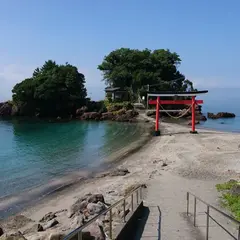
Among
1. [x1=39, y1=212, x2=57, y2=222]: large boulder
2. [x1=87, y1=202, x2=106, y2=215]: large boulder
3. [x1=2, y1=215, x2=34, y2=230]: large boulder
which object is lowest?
[x1=2, y1=215, x2=34, y2=230]: large boulder

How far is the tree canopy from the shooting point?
76.4m

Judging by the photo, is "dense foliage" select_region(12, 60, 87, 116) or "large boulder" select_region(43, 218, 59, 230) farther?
"dense foliage" select_region(12, 60, 87, 116)

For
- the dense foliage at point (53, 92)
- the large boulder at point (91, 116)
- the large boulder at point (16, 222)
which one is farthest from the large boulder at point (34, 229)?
the dense foliage at point (53, 92)

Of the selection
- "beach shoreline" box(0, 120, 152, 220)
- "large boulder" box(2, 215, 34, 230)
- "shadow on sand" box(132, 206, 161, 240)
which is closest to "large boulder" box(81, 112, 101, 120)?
"beach shoreline" box(0, 120, 152, 220)

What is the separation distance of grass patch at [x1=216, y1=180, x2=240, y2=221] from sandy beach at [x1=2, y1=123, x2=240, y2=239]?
0.42 meters

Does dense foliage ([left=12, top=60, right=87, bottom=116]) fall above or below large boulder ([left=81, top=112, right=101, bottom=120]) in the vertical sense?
above

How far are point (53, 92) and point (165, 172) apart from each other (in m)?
56.3

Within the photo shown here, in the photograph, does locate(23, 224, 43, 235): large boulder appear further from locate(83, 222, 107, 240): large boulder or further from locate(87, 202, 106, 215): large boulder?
locate(83, 222, 107, 240): large boulder

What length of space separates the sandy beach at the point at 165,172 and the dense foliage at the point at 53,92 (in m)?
44.1

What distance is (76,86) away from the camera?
75.6 meters

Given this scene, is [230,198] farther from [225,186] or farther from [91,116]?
[91,116]

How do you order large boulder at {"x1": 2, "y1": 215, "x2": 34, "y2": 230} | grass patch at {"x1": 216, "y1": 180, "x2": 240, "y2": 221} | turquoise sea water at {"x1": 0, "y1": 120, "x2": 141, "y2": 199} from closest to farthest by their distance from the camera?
grass patch at {"x1": 216, "y1": 180, "x2": 240, "y2": 221} < large boulder at {"x1": 2, "y1": 215, "x2": 34, "y2": 230} < turquoise sea water at {"x1": 0, "y1": 120, "x2": 141, "y2": 199}

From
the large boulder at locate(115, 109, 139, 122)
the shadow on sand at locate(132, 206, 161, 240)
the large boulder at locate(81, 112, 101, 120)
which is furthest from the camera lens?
the large boulder at locate(81, 112, 101, 120)

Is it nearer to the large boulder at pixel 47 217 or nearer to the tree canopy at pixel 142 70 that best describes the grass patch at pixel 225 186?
the large boulder at pixel 47 217
